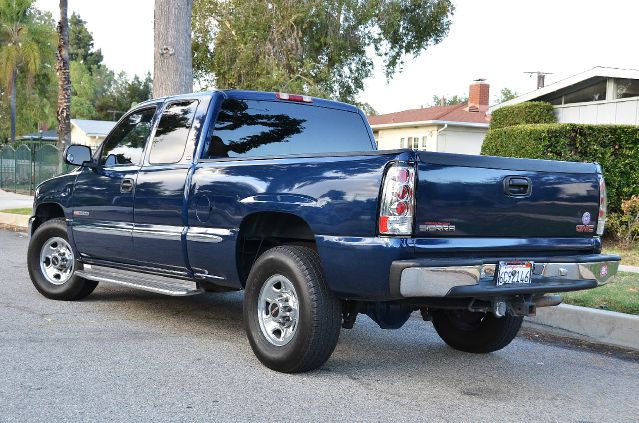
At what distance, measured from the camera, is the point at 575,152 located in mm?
13125

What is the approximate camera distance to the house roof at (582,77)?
21489 millimetres

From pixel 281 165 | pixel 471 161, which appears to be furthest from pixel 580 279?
pixel 281 165

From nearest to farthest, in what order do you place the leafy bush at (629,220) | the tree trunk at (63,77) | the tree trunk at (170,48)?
1. the leafy bush at (629,220)
2. the tree trunk at (170,48)
3. the tree trunk at (63,77)

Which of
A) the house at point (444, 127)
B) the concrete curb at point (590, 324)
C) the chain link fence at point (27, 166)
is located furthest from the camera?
the house at point (444, 127)

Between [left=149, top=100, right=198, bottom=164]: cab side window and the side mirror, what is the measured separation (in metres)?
0.89

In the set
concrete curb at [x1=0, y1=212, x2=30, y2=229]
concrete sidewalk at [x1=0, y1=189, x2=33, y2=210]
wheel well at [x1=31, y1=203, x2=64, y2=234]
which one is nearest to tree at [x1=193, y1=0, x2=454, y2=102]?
concrete sidewalk at [x1=0, y1=189, x2=33, y2=210]

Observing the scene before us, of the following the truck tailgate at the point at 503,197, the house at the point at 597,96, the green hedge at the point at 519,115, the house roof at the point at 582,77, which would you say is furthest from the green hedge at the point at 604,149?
the green hedge at the point at 519,115

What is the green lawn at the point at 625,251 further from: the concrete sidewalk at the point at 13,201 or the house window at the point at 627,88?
the concrete sidewalk at the point at 13,201

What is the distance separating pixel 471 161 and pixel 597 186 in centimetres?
118

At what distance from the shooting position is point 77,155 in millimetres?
7109

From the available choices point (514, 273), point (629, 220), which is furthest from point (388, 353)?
point (629, 220)

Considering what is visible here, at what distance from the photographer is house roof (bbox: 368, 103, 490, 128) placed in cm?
3503

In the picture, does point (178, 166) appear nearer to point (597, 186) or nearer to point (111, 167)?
point (111, 167)

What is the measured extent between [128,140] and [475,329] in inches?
143
